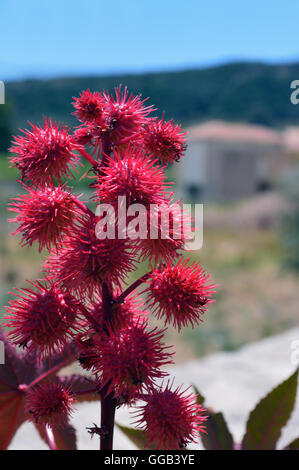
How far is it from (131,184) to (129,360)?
14 centimetres

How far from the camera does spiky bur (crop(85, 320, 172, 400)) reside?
1.16ft

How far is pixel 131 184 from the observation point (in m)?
0.36

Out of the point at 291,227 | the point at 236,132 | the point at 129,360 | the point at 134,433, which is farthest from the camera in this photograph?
the point at 236,132

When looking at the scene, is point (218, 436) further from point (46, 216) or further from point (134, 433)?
point (46, 216)

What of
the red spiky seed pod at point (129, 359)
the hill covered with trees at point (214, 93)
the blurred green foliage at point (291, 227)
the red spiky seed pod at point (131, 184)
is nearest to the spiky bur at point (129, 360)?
the red spiky seed pod at point (129, 359)

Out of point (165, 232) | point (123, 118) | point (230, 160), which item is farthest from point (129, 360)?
point (230, 160)

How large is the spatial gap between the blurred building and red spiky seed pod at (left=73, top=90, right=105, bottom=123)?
11085 mm

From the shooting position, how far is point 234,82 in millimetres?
14867

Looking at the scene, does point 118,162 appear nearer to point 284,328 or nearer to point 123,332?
point 123,332

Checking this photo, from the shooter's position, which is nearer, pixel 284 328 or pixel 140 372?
pixel 140 372

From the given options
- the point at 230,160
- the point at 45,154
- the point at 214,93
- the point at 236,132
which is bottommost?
the point at 45,154

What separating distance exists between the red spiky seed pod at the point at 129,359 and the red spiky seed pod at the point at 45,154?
5.7 inches

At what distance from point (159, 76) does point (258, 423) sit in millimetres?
14455
